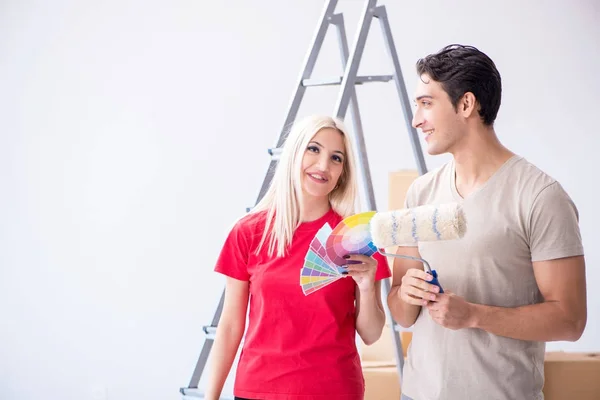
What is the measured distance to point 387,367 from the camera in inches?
117

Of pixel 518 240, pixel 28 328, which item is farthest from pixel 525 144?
pixel 28 328

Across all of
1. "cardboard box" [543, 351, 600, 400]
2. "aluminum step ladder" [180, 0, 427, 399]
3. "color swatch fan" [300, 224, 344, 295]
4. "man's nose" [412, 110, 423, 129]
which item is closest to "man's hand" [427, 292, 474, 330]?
"color swatch fan" [300, 224, 344, 295]

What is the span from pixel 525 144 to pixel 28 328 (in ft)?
9.73

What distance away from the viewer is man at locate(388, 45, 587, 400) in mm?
1594

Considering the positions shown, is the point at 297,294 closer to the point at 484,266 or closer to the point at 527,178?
the point at 484,266

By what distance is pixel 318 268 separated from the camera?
1771 mm

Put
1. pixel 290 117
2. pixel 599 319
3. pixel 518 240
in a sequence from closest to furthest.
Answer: pixel 518 240
pixel 290 117
pixel 599 319

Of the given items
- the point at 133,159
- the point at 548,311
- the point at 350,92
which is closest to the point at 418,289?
the point at 548,311

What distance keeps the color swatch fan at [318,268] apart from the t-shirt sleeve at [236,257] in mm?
222

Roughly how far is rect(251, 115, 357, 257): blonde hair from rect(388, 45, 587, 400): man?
274 mm

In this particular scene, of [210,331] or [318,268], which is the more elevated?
[318,268]

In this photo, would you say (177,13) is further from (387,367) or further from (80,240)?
(387,367)

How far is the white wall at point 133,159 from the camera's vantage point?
414 cm

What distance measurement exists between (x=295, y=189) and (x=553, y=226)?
702 millimetres
